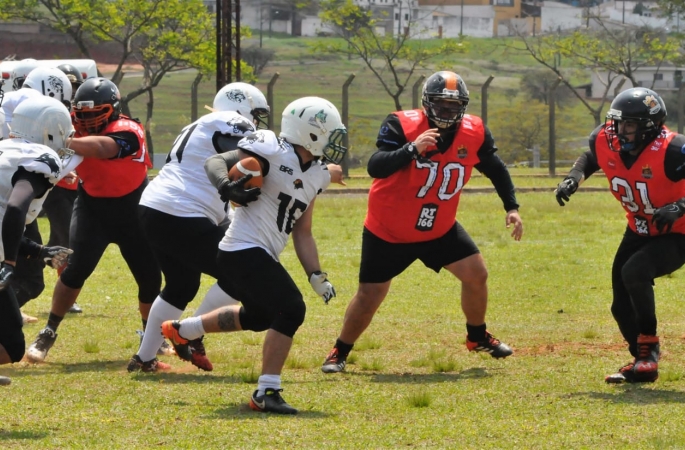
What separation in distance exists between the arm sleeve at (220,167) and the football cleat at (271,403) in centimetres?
117

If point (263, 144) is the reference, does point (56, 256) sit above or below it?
below

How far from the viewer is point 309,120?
6.59m

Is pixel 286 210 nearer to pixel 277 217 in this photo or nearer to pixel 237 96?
pixel 277 217

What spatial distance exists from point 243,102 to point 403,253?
1531mm

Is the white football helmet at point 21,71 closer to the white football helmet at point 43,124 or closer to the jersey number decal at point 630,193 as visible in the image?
the white football helmet at point 43,124

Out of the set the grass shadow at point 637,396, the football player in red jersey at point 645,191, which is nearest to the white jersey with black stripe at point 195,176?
the football player in red jersey at point 645,191

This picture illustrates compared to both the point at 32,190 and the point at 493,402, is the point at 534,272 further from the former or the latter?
the point at 32,190

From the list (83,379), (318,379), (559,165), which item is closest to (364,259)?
(318,379)

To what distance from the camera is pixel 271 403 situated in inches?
251

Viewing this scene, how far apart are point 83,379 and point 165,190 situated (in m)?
1.34

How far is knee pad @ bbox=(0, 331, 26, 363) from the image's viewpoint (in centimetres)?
623

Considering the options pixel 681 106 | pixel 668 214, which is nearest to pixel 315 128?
pixel 668 214

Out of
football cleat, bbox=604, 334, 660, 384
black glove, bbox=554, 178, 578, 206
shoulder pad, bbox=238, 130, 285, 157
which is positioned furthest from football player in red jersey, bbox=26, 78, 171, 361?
football cleat, bbox=604, 334, 660, 384

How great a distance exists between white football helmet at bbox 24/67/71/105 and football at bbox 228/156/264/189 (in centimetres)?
312
